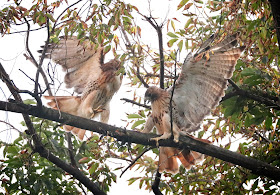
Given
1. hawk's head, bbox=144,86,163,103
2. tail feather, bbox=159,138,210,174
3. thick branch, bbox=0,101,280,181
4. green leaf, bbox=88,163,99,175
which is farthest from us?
hawk's head, bbox=144,86,163,103

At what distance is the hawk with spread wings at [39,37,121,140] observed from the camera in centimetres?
541

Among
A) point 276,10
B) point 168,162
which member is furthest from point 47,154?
point 276,10

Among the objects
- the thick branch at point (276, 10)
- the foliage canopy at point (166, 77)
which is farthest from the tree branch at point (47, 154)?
the thick branch at point (276, 10)

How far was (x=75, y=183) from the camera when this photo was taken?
4.57 m

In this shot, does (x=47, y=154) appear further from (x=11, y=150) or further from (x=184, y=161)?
(x=184, y=161)

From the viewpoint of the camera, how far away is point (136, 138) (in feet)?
12.2

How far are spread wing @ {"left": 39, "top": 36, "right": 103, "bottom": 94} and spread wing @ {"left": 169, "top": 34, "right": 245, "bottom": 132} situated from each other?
62.8 inches

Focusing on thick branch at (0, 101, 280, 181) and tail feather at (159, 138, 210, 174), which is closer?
thick branch at (0, 101, 280, 181)

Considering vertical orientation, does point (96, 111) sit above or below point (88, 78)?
below

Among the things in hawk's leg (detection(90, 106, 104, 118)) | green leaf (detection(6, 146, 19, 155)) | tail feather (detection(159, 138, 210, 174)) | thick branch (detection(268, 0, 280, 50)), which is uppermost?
hawk's leg (detection(90, 106, 104, 118))

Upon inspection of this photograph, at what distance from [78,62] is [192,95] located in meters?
2.08

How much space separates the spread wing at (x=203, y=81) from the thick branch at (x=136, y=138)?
0.64 metres

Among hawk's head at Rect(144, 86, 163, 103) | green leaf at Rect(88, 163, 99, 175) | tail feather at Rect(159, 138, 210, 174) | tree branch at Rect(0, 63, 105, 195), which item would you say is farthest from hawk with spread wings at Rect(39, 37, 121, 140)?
tail feather at Rect(159, 138, 210, 174)

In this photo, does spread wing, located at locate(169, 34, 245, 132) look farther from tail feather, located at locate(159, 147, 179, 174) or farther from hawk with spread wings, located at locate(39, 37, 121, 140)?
hawk with spread wings, located at locate(39, 37, 121, 140)
